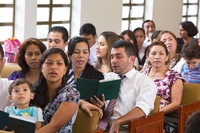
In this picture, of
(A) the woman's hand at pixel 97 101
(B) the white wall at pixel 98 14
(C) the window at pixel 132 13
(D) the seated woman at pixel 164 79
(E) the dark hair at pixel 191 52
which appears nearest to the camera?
(A) the woman's hand at pixel 97 101

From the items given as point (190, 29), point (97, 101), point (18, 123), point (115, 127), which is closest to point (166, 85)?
point (115, 127)

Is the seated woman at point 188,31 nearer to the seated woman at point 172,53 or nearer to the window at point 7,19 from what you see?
the seated woman at point 172,53

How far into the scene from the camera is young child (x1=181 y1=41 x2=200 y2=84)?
5707mm

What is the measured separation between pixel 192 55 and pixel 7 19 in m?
2.99

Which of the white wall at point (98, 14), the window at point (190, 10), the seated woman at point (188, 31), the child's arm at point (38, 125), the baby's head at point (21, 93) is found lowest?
the child's arm at point (38, 125)

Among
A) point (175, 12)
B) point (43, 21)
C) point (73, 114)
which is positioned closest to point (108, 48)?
point (73, 114)

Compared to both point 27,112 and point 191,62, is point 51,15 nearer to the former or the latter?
point 191,62

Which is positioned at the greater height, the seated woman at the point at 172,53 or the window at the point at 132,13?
the window at the point at 132,13

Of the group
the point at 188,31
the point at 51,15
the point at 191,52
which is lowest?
the point at 191,52

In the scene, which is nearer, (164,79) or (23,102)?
(23,102)

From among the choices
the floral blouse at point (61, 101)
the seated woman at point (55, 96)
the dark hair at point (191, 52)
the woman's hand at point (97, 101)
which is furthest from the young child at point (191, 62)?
the floral blouse at point (61, 101)

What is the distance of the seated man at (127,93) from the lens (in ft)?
13.8

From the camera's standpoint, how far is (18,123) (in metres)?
3.09

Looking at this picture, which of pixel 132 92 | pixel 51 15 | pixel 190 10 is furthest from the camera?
pixel 190 10
